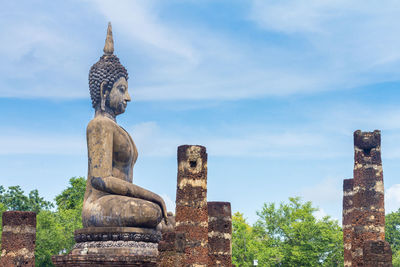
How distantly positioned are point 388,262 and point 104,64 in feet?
22.3

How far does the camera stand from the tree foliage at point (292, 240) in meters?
32.4

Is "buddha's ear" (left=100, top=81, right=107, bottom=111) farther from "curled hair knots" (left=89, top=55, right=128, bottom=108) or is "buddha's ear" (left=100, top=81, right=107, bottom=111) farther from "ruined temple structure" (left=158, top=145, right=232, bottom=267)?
"ruined temple structure" (left=158, top=145, right=232, bottom=267)

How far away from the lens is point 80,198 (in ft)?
126

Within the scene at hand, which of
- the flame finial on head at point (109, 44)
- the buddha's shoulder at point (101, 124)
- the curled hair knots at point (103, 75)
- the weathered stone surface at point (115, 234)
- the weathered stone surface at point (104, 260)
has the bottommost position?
the weathered stone surface at point (104, 260)

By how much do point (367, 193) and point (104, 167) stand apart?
8724mm

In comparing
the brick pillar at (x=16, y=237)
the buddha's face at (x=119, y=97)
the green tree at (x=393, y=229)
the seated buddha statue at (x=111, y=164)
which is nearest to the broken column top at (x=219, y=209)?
the brick pillar at (x=16, y=237)

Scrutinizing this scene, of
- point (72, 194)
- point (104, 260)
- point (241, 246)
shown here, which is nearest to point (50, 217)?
point (72, 194)

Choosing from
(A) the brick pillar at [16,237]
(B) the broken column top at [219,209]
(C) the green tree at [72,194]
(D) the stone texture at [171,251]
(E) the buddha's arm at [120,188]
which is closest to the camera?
(D) the stone texture at [171,251]

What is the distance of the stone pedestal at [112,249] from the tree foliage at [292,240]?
22.6 m

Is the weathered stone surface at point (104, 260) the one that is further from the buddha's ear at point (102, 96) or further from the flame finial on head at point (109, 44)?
the flame finial on head at point (109, 44)

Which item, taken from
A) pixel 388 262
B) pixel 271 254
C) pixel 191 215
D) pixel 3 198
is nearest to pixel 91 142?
pixel 388 262

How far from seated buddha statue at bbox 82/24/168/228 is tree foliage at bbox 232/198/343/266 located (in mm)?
22224

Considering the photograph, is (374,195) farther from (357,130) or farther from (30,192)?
(30,192)

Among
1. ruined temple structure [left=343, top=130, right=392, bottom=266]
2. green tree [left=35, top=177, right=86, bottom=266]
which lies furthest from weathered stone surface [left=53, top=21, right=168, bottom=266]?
green tree [left=35, top=177, right=86, bottom=266]
